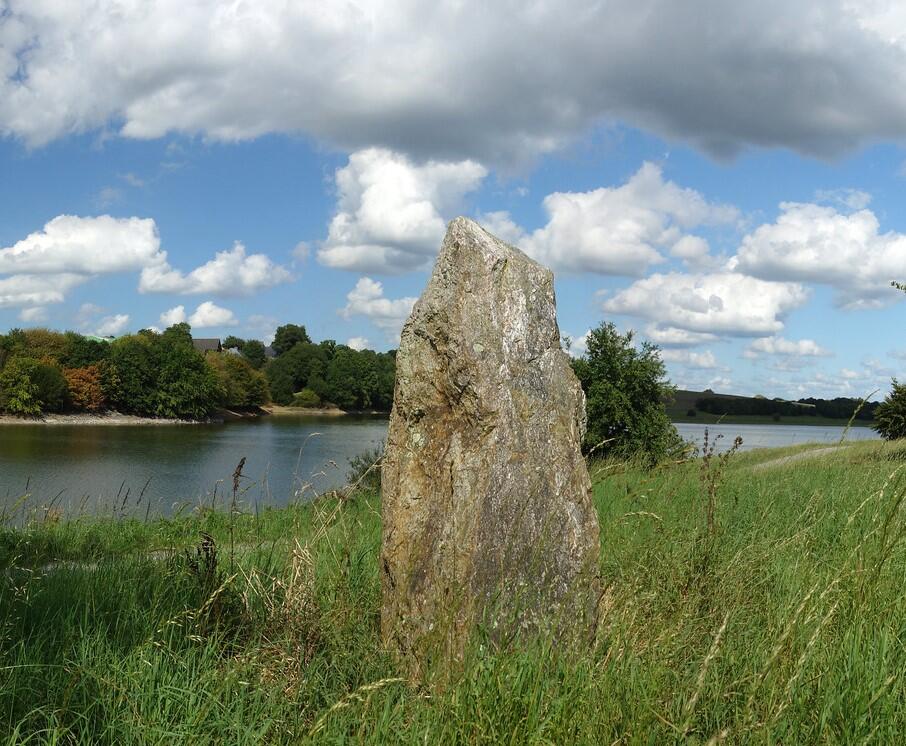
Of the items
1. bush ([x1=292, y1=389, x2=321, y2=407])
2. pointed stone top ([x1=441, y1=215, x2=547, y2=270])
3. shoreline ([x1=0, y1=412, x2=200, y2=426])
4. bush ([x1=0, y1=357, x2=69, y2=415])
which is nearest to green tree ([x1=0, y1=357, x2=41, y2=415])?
bush ([x1=0, y1=357, x2=69, y2=415])

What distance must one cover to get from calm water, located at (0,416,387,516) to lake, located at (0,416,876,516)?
0.13 feet

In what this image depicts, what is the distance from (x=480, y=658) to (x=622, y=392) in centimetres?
1406

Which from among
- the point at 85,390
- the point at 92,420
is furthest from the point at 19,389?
the point at 85,390

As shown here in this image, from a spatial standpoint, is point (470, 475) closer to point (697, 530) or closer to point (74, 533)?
point (697, 530)

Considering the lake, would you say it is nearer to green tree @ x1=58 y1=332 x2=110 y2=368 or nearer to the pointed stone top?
the pointed stone top

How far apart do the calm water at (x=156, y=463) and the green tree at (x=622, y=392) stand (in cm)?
556

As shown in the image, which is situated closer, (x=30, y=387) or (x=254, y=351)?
(x=30, y=387)

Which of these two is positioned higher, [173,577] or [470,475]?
[470,475]

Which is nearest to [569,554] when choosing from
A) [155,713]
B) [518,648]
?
[518,648]

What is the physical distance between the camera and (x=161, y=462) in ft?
118

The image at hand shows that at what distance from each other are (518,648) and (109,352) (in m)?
86.8

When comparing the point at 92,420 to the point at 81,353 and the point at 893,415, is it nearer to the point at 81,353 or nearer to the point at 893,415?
the point at 81,353

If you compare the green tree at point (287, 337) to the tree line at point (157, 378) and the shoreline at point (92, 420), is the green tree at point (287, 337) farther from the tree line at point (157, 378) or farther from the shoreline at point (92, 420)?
the shoreline at point (92, 420)

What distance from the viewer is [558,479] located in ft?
13.2
